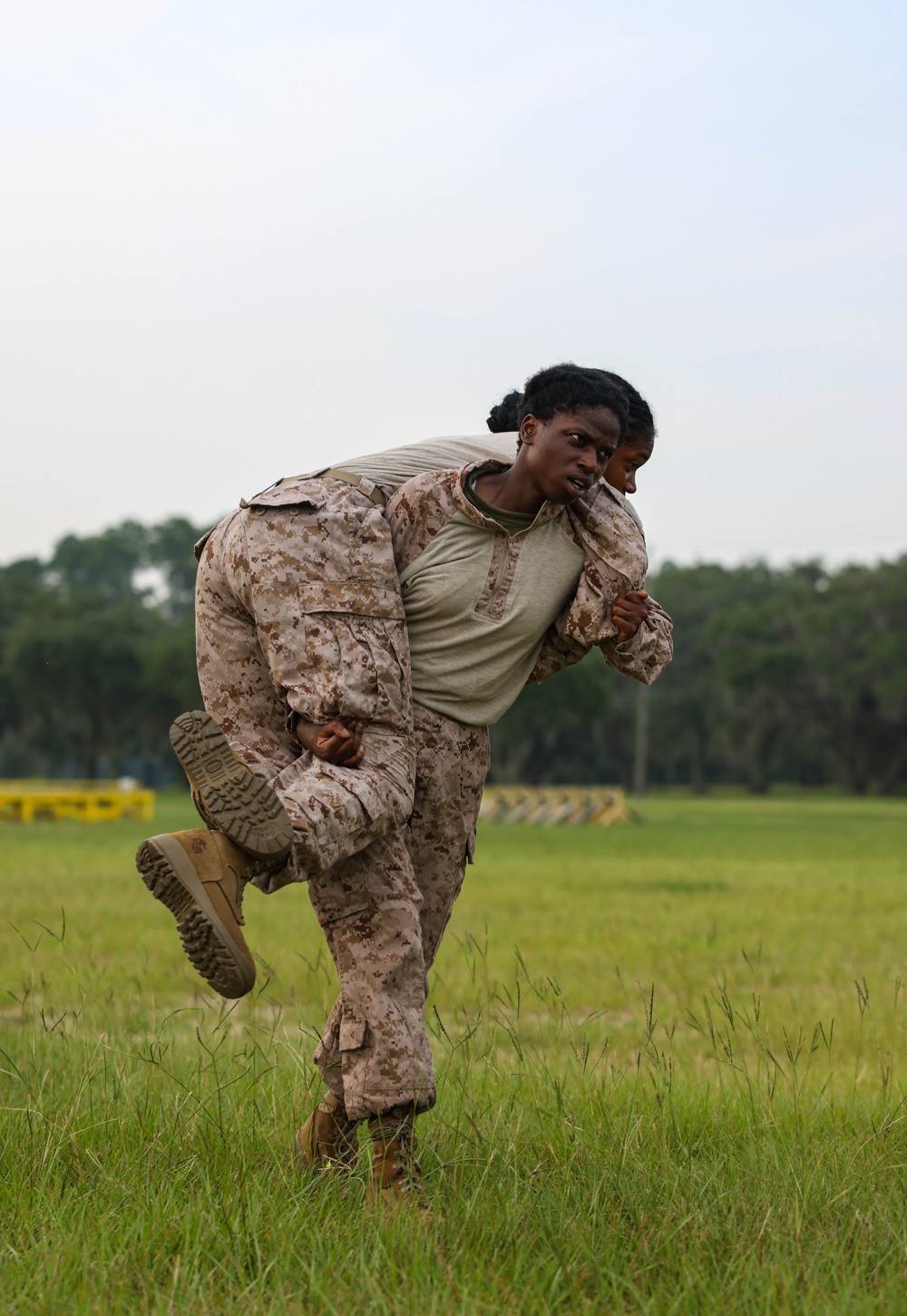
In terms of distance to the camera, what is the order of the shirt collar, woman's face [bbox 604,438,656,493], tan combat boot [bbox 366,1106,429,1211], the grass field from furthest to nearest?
woman's face [bbox 604,438,656,493] < the shirt collar < tan combat boot [bbox 366,1106,429,1211] < the grass field

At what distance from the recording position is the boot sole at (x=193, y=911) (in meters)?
3.09

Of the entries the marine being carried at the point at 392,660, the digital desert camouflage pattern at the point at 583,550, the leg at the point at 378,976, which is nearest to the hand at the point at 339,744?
the marine being carried at the point at 392,660

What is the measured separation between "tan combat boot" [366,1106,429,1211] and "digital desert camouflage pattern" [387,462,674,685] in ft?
3.91

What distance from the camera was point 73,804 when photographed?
3622 cm

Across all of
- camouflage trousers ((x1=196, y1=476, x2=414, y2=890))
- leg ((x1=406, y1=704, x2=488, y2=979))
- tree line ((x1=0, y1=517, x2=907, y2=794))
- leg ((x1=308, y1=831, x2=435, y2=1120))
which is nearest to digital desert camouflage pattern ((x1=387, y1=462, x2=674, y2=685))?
camouflage trousers ((x1=196, y1=476, x2=414, y2=890))

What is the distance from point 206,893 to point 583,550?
50.7 inches

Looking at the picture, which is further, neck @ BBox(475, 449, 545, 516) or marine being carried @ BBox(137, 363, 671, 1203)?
neck @ BBox(475, 449, 545, 516)

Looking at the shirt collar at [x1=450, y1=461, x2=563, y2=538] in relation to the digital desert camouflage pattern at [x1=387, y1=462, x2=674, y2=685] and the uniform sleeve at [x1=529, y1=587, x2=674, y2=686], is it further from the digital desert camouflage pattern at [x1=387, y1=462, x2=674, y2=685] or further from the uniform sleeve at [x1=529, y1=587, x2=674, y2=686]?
the uniform sleeve at [x1=529, y1=587, x2=674, y2=686]

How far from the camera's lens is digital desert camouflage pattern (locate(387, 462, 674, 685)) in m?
3.67

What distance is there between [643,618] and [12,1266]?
196 centimetres

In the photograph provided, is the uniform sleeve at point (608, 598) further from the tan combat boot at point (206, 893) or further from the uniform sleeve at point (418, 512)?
the tan combat boot at point (206, 893)

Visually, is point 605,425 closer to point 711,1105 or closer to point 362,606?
point 362,606

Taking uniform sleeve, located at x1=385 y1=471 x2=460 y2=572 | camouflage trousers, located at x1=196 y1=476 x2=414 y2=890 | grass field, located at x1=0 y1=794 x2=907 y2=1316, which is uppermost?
uniform sleeve, located at x1=385 y1=471 x2=460 y2=572

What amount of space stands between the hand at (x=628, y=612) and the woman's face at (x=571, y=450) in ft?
0.91
